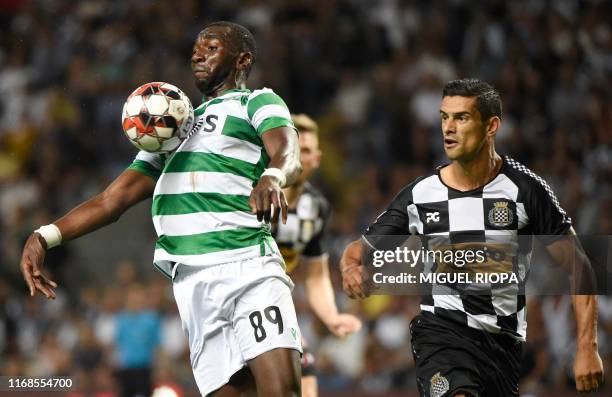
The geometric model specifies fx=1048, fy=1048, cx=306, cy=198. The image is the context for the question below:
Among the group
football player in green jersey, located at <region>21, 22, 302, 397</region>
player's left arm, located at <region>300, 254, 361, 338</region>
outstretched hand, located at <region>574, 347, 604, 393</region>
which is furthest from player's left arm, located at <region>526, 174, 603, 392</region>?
player's left arm, located at <region>300, 254, 361, 338</region>

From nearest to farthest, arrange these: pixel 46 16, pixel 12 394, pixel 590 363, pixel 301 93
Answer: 1. pixel 590 363
2. pixel 12 394
3. pixel 301 93
4. pixel 46 16

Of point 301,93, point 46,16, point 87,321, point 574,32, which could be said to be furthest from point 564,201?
point 46,16

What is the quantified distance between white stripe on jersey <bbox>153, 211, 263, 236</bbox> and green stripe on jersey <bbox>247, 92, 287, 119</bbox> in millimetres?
480

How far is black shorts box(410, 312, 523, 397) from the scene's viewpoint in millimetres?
5066

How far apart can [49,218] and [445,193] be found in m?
8.12

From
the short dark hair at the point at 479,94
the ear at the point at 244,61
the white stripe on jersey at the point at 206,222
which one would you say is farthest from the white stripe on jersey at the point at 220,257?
the short dark hair at the point at 479,94

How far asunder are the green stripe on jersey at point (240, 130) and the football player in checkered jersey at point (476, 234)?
749mm

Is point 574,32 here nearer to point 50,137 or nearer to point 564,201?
point 564,201

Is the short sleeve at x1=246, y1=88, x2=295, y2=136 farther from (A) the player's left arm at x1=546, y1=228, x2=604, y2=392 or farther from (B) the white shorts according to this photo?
(A) the player's left arm at x1=546, y1=228, x2=604, y2=392

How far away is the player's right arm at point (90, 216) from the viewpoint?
486 centimetres

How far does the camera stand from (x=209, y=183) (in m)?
4.93

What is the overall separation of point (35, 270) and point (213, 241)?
830mm

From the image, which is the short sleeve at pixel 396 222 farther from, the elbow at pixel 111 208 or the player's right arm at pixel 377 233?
the elbow at pixel 111 208

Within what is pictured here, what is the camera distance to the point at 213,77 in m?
5.23
